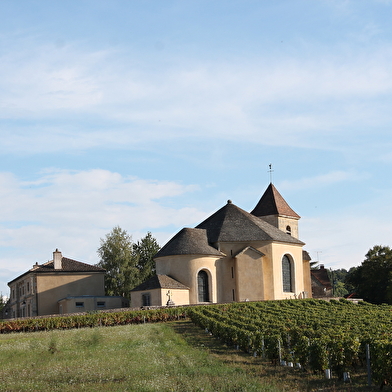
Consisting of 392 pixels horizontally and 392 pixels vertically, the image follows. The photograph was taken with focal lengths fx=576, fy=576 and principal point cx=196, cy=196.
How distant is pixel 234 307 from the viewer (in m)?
48.6

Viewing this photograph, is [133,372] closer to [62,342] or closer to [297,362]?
[297,362]

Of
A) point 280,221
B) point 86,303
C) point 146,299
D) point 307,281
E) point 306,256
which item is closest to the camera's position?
point 146,299

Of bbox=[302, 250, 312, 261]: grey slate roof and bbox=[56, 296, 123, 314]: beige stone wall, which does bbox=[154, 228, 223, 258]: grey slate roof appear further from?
bbox=[302, 250, 312, 261]: grey slate roof

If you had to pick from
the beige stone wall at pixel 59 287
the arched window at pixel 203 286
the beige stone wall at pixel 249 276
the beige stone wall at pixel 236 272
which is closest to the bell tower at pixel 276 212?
the beige stone wall at pixel 236 272

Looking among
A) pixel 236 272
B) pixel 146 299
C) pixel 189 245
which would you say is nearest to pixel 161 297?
pixel 146 299

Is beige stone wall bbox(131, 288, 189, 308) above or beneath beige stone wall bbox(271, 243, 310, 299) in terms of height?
beneath

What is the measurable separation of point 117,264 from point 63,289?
18.9 m

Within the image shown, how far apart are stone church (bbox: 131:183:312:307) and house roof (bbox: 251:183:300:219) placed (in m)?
9.32

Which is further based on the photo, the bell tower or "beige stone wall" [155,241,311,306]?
the bell tower

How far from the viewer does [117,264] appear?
270 ft

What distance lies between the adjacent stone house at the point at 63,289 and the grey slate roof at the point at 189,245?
9544 millimetres

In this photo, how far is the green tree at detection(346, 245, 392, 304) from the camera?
Answer: 243ft

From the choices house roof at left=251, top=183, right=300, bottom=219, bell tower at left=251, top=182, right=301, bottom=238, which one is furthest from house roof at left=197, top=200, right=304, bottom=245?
house roof at left=251, top=183, right=300, bottom=219

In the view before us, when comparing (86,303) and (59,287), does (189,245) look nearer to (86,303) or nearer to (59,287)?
(86,303)
